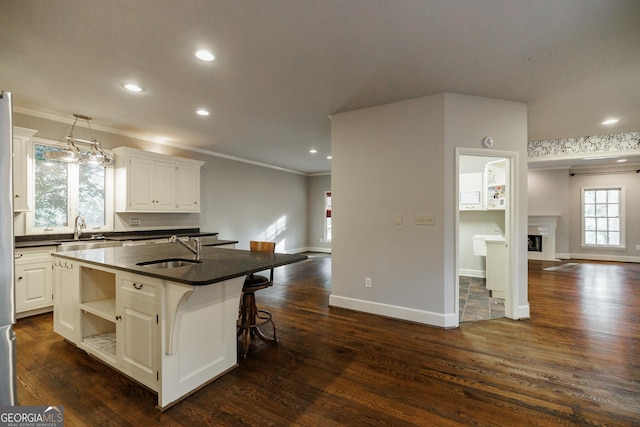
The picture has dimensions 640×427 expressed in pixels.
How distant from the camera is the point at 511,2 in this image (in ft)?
5.73

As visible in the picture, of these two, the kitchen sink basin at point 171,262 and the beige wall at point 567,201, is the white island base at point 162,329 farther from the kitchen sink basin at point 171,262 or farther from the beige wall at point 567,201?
the beige wall at point 567,201

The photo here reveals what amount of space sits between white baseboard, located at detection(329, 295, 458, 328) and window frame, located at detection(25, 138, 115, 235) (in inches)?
148

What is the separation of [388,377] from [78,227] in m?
4.55

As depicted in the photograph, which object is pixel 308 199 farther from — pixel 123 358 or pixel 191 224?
pixel 123 358

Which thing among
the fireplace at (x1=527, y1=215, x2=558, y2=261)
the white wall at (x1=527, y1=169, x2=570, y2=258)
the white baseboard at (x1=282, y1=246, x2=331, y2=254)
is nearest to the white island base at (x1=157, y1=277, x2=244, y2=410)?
the white baseboard at (x1=282, y1=246, x2=331, y2=254)

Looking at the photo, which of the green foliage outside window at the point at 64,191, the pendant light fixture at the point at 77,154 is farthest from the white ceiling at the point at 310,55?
the green foliage outside window at the point at 64,191

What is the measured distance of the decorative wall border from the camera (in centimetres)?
517

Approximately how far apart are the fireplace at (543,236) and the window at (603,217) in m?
0.94

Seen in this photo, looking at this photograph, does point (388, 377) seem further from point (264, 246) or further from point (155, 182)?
point (155, 182)

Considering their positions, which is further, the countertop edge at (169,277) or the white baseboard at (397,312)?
the white baseboard at (397,312)

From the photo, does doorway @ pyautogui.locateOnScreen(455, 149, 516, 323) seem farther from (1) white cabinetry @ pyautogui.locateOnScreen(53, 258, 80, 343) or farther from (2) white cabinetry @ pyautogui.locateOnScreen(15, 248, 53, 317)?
(2) white cabinetry @ pyautogui.locateOnScreen(15, 248, 53, 317)

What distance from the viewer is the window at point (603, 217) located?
7.11m

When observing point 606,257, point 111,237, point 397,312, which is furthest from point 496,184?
point 111,237

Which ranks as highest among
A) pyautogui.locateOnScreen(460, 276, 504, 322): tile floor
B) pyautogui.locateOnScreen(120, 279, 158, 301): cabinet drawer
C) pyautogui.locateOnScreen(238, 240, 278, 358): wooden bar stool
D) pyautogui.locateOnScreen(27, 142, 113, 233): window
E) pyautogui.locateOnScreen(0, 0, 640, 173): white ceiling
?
pyautogui.locateOnScreen(0, 0, 640, 173): white ceiling
